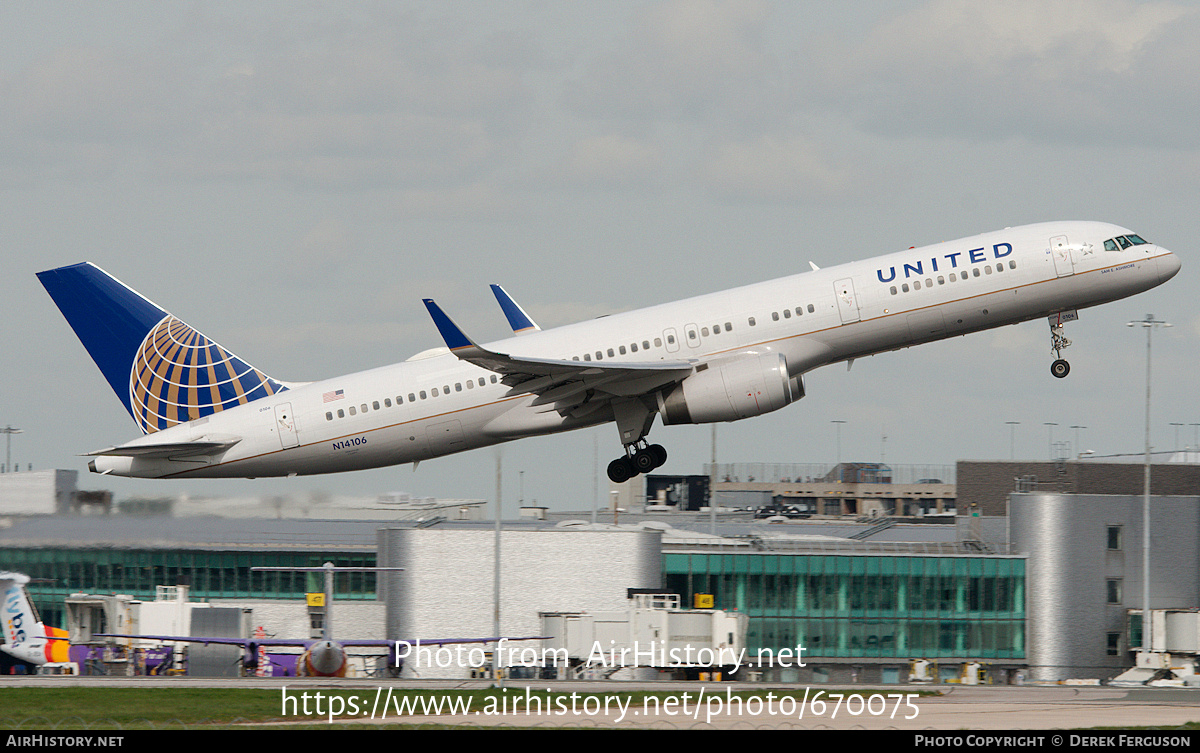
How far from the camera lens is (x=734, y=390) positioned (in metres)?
40.7

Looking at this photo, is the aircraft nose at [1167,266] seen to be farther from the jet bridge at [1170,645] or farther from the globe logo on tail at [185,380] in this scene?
the jet bridge at [1170,645]

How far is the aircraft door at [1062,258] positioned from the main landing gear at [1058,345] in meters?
1.89

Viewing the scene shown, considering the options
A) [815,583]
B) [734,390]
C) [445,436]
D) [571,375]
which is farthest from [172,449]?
[815,583]

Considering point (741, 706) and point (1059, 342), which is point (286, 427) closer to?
point (741, 706)

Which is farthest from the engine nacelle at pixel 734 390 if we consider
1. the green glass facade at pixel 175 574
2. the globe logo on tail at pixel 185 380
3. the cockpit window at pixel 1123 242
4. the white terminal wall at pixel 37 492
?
the green glass facade at pixel 175 574

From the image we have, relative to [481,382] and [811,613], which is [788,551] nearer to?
[811,613]

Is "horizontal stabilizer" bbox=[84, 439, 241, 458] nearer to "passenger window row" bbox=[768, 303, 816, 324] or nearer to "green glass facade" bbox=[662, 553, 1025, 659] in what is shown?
A: "passenger window row" bbox=[768, 303, 816, 324]

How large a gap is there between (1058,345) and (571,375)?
581 inches

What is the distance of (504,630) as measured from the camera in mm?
68125

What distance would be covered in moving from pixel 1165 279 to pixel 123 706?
32.4 m

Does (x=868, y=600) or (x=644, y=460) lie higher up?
(x=644, y=460)

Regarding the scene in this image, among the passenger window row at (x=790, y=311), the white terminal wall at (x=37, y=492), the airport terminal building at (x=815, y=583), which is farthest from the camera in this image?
the airport terminal building at (x=815, y=583)

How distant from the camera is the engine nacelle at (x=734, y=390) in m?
40.6
